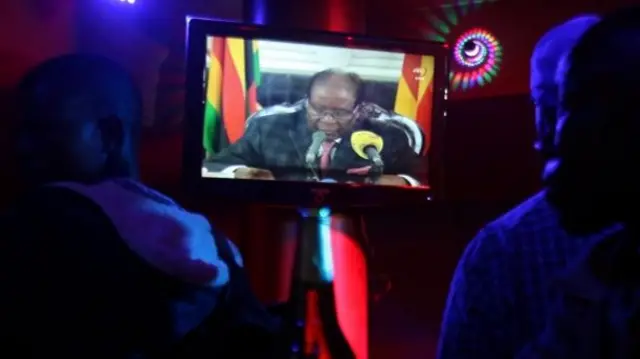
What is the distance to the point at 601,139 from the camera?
933 millimetres

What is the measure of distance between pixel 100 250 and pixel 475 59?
150 centimetres

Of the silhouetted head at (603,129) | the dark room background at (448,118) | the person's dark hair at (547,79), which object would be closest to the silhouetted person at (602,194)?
the silhouetted head at (603,129)

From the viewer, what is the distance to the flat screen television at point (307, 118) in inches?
71.3

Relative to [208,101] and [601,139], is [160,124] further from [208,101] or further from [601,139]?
[601,139]

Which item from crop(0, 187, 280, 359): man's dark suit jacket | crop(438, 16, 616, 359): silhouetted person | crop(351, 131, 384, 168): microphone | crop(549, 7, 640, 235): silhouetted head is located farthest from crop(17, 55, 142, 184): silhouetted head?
crop(549, 7, 640, 235): silhouetted head

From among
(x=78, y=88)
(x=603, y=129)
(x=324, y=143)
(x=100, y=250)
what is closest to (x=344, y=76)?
(x=324, y=143)

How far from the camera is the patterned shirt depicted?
4.09 ft

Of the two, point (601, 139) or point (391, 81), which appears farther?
point (391, 81)

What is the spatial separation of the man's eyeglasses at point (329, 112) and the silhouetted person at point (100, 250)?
0.38 meters

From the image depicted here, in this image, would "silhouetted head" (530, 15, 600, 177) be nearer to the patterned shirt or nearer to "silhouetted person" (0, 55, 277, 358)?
the patterned shirt

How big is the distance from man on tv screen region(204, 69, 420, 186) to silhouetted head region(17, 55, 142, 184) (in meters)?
0.24

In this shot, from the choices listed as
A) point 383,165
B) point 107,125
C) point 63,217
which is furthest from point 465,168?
point 63,217

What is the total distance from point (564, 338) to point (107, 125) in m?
1.16

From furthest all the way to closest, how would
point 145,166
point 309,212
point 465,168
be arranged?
point 465,168, point 145,166, point 309,212
